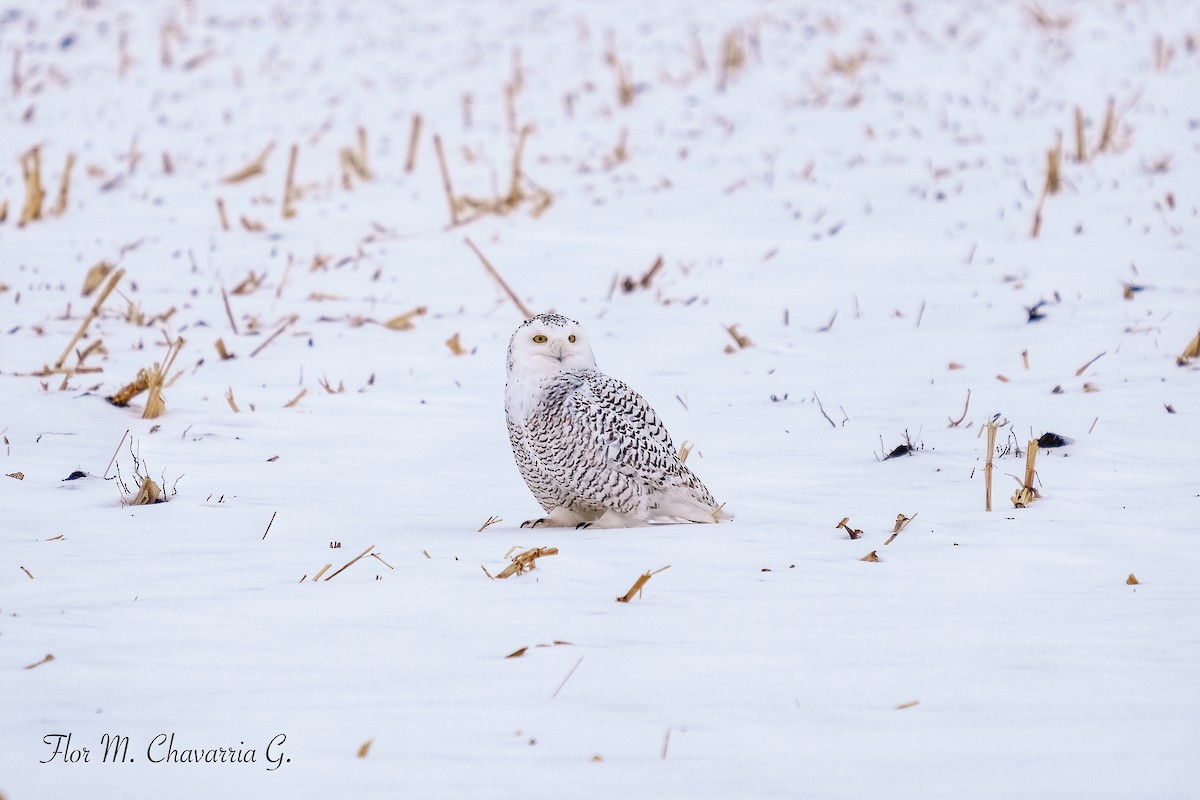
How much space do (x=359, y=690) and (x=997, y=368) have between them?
4.14m

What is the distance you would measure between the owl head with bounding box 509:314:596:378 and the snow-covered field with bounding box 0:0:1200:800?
50 cm

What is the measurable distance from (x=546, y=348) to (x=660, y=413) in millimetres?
1888

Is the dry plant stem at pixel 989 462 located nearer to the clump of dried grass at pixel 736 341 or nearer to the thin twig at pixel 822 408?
the thin twig at pixel 822 408

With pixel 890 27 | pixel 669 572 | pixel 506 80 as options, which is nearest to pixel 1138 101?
pixel 890 27

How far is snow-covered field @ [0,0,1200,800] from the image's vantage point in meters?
2.10

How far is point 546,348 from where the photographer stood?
3621 mm

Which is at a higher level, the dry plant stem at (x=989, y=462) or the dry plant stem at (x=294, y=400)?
the dry plant stem at (x=989, y=462)

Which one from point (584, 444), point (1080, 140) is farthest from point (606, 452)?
point (1080, 140)

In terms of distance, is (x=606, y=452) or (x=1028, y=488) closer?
(x=606, y=452)

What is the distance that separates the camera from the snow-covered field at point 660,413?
210 centimetres

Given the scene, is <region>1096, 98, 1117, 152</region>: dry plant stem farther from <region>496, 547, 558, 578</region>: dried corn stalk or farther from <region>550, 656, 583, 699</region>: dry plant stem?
<region>550, 656, 583, 699</region>: dry plant stem

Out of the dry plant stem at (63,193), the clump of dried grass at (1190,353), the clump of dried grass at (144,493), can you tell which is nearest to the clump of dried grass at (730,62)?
the dry plant stem at (63,193)

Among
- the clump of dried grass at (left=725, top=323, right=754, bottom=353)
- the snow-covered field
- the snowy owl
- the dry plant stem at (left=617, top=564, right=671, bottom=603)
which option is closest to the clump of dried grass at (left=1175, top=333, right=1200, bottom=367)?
the snow-covered field
